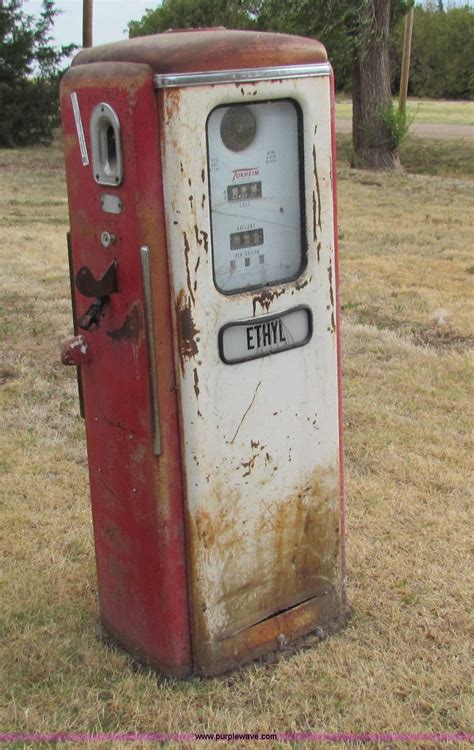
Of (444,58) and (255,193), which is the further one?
(444,58)

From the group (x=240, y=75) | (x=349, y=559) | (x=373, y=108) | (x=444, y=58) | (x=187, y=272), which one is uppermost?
(x=444, y=58)

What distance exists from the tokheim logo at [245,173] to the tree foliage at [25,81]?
63.4 ft

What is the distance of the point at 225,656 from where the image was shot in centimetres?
272

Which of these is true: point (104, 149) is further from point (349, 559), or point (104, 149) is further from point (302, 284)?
point (349, 559)

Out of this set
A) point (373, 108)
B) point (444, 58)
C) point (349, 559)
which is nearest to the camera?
point (349, 559)

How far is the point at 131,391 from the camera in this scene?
251cm

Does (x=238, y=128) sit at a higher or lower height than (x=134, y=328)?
higher

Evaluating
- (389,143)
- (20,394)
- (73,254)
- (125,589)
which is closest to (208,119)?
(73,254)

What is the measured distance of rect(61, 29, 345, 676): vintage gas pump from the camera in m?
2.29

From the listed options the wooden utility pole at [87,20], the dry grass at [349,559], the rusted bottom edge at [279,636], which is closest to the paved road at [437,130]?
the wooden utility pole at [87,20]

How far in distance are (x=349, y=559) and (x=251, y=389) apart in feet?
3.72

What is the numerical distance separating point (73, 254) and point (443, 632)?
169 cm

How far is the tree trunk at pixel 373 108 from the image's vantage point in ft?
52.0

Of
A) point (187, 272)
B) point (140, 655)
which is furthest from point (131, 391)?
point (140, 655)
